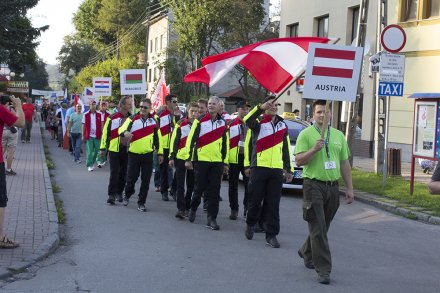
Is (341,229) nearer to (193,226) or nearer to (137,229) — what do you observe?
(193,226)

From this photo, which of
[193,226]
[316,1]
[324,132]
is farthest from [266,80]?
[316,1]

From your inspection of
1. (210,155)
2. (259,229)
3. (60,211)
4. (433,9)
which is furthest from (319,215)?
(433,9)

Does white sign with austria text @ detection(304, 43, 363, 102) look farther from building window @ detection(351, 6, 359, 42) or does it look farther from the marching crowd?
building window @ detection(351, 6, 359, 42)

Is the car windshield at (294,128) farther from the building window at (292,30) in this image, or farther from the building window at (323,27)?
the building window at (292,30)

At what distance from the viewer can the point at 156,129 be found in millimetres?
11008

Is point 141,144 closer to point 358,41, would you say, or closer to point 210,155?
point 210,155

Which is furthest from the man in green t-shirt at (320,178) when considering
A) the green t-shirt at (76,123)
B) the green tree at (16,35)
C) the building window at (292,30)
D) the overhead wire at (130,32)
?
the overhead wire at (130,32)

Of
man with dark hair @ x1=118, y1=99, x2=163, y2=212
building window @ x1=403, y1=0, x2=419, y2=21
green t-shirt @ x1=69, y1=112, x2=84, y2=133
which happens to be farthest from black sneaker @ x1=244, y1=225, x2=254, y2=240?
building window @ x1=403, y1=0, x2=419, y2=21

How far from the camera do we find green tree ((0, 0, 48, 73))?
106ft

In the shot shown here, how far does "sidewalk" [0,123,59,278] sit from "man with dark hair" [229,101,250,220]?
2.85 meters

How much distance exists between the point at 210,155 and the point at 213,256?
2230 mm

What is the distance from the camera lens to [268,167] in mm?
8227

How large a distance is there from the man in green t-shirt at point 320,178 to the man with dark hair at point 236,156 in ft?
11.3

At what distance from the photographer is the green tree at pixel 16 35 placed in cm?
3241
